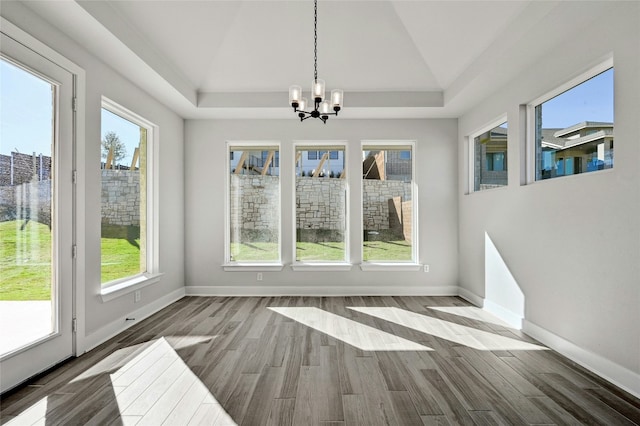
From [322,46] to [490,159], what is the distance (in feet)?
8.59

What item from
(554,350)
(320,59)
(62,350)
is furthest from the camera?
(320,59)

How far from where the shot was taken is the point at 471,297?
189 inches

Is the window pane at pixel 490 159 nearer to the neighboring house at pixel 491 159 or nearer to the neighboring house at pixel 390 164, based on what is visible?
the neighboring house at pixel 491 159

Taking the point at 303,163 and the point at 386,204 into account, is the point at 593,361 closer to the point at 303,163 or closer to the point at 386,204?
the point at 386,204

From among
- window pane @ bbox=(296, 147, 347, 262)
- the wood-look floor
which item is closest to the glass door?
the wood-look floor

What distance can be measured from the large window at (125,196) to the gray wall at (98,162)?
165 mm

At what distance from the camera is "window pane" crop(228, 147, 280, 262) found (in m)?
5.39

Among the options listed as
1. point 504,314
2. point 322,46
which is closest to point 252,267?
point 322,46

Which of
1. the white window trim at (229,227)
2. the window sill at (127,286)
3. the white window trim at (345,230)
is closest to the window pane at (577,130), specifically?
the white window trim at (345,230)

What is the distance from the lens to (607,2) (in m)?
2.45

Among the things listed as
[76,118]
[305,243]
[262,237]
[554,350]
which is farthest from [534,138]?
[76,118]

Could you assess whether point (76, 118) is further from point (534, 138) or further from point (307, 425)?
point (534, 138)

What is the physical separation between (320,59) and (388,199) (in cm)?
234

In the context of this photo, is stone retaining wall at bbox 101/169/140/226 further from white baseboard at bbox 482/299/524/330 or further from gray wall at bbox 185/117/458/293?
white baseboard at bbox 482/299/524/330
